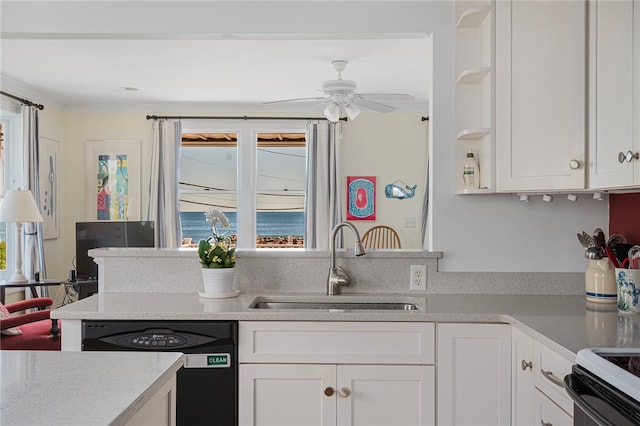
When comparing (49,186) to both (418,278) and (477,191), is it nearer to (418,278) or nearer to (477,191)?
(418,278)

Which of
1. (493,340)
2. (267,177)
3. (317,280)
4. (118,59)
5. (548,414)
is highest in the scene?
(118,59)

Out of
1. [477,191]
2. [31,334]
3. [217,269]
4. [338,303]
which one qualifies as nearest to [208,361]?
[217,269]

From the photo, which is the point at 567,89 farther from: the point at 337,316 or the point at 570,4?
the point at 337,316

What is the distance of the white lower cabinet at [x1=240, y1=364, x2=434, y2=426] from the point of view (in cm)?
215

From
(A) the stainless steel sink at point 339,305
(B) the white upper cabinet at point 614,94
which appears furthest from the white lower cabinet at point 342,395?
(B) the white upper cabinet at point 614,94

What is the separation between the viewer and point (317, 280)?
2.68 meters

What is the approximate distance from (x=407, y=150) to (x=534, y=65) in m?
3.92

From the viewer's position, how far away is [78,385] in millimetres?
1146

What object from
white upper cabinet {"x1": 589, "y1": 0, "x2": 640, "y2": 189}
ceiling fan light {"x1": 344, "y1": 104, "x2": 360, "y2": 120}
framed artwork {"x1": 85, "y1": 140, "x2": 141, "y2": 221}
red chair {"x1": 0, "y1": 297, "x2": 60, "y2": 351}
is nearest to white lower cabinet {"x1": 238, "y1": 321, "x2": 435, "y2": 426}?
white upper cabinet {"x1": 589, "y1": 0, "x2": 640, "y2": 189}

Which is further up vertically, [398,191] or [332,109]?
[332,109]

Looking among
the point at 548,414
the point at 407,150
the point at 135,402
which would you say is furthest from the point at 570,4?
the point at 407,150

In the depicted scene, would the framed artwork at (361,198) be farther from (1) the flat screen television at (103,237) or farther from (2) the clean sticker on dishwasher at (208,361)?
(2) the clean sticker on dishwasher at (208,361)

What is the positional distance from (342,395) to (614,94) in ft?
4.71

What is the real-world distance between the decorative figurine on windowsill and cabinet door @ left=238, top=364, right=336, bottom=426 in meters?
4.10
